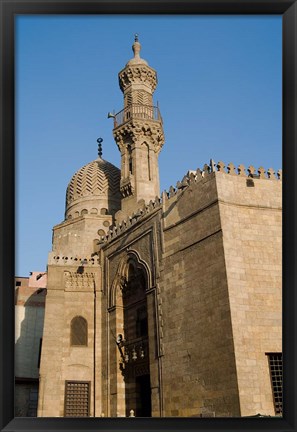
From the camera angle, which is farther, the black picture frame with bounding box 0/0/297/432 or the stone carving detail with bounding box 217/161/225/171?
the stone carving detail with bounding box 217/161/225/171

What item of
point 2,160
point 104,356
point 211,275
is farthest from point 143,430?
point 104,356

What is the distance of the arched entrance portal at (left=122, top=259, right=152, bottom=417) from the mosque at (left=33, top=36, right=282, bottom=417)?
4cm

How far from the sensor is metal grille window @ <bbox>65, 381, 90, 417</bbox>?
1983 centimetres

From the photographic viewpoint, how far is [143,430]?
3699mm

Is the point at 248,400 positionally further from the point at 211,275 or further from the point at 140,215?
the point at 140,215

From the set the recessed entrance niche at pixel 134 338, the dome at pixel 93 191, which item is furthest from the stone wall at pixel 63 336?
the dome at pixel 93 191

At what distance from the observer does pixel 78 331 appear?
69.9 feet

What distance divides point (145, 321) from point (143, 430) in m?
16.5

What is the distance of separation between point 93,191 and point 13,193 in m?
24.5

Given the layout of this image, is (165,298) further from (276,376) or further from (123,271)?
(276,376)

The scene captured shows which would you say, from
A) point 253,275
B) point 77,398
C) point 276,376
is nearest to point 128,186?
point 77,398

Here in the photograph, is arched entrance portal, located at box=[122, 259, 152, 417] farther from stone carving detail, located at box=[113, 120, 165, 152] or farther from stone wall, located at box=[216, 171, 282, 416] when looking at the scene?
stone carving detail, located at box=[113, 120, 165, 152]

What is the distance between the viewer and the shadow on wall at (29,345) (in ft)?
76.1

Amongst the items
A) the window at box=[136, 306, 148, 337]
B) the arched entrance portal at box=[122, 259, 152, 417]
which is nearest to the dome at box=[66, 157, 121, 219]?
the arched entrance portal at box=[122, 259, 152, 417]
